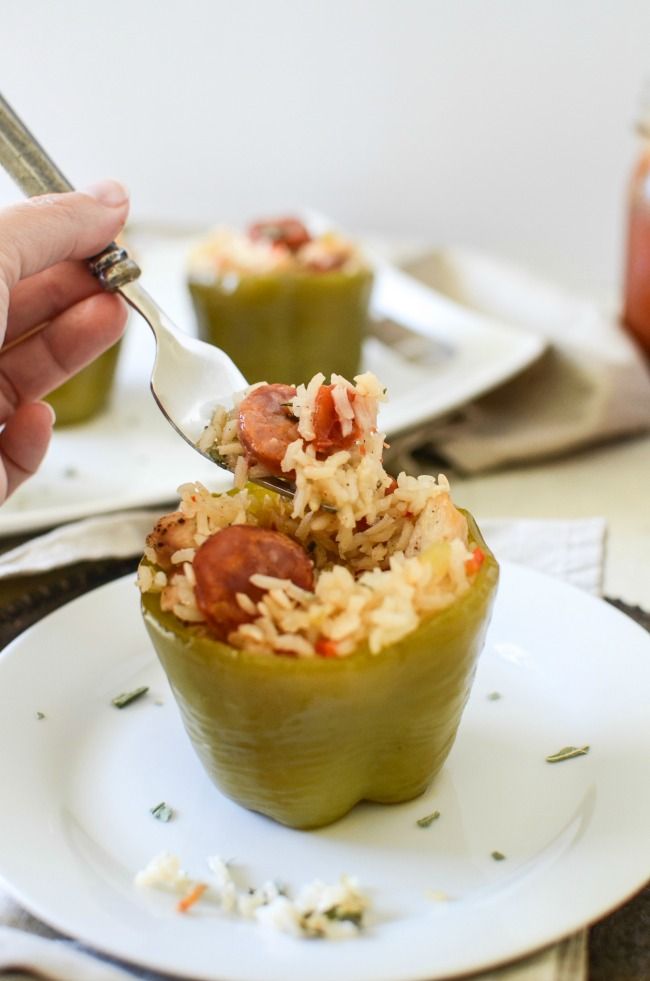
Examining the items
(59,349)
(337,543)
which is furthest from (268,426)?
(59,349)

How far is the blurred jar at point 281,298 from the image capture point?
3.54 metres

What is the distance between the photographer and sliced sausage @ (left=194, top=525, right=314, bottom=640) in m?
1.66

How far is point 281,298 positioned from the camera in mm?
3535

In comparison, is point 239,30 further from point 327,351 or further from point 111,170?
point 327,351

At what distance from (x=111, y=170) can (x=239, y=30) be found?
37.2 inches

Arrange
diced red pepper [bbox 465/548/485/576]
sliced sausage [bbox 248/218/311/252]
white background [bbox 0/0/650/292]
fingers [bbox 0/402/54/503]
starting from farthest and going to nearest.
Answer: white background [bbox 0/0/650/292] < sliced sausage [bbox 248/218/311/252] < fingers [bbox 0/402/54/503] < diced red pepper [bbox 465/548/485/576]

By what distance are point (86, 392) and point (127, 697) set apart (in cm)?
154

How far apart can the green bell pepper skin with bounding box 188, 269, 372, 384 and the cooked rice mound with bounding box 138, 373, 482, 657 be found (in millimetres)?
1612

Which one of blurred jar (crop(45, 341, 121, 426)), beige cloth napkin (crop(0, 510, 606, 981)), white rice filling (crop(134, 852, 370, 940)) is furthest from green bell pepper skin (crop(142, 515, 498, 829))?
blurred jar (crop(45, 341, 121, 426))

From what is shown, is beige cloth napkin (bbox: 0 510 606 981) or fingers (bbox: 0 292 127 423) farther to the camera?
fingers (bbox: 0 292 127 423)

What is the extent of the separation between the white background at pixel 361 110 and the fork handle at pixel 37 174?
3.28m

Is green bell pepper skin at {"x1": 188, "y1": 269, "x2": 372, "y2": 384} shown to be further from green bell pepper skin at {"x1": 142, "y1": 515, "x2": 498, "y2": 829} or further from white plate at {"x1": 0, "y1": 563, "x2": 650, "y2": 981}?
green bell pepper skin at {"x1": 142, "y1": 515, "x2": 498, "y2": 829}

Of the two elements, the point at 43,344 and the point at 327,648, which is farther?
the point at 43,344

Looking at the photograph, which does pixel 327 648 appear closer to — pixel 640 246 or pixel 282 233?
pixel 282 233
